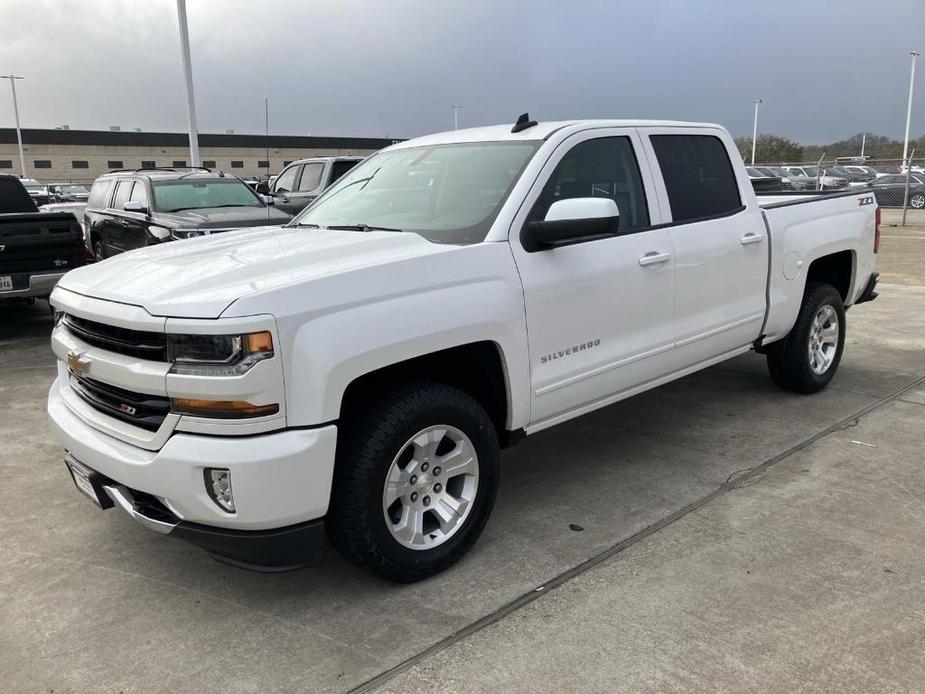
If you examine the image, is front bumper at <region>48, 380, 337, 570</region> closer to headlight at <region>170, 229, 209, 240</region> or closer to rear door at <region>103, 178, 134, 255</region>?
headlight at <region>170, 229, 209, 240</region>

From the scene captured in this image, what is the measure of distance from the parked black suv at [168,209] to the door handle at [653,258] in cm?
670

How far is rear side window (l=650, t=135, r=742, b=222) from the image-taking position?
14.6 feet

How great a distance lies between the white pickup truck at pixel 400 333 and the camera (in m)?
→ 2.72

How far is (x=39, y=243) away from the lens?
26.4 ft

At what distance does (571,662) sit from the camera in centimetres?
273

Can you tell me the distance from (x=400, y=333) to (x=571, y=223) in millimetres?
998

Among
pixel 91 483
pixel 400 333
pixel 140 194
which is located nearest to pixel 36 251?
pixel 140 194

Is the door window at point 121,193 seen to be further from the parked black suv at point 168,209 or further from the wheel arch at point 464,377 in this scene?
the wheel arch at point 464,377

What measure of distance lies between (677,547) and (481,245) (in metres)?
1.68

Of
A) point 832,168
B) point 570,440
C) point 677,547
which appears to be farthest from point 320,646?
point 832,168

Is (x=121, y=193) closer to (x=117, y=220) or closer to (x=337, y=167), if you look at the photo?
(x=117, y=220)

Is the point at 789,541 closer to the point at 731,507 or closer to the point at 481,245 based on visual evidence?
the point at 731,507

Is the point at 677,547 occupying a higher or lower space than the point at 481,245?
lower

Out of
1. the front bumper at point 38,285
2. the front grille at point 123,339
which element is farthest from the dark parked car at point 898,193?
the front grille at point 123,339
